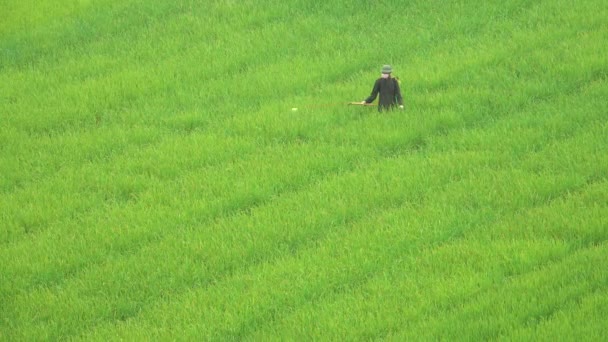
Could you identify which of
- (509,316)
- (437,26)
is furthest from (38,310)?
(437,26)

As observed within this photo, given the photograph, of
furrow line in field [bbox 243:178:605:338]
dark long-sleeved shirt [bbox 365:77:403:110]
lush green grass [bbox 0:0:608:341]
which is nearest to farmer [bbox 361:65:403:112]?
dark long-sleeved shirt [bbox 365:77:403:110]

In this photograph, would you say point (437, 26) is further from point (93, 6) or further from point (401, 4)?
point (93, 6)

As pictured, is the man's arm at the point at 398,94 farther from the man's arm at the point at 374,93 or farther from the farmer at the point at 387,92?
the man's arm at the point at 374,93

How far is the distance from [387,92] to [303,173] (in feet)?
6.69

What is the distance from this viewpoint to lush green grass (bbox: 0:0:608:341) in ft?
30.2

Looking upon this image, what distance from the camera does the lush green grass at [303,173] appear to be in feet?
30.2

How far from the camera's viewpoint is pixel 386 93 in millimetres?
13445

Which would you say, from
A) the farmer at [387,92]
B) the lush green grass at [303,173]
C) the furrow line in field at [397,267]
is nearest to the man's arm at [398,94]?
the farmer at [387,92]

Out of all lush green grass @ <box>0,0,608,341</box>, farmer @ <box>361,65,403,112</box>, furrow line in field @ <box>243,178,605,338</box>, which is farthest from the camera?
farmer @ <box>361,65,403,112</box>

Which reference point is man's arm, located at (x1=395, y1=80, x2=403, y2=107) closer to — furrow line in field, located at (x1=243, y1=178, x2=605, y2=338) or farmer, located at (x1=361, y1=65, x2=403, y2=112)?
farmer, located at (x1=361, y1=65, x2=403, y2=112)

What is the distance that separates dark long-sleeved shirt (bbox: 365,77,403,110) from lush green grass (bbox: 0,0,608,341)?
0.66ft

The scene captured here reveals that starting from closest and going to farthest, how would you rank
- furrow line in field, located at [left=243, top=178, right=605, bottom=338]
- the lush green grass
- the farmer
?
furrow line in field, located at [left=243, top=178, right=605, bottom=338]
the lush green grass
the farmer

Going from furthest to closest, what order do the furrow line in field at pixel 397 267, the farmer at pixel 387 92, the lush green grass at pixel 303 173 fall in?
the farmer at pixel 387 92, the lush green grass at pixel 303 173, the furrow line in field at pixel 397 267

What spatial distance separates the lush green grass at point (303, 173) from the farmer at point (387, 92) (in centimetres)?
19
